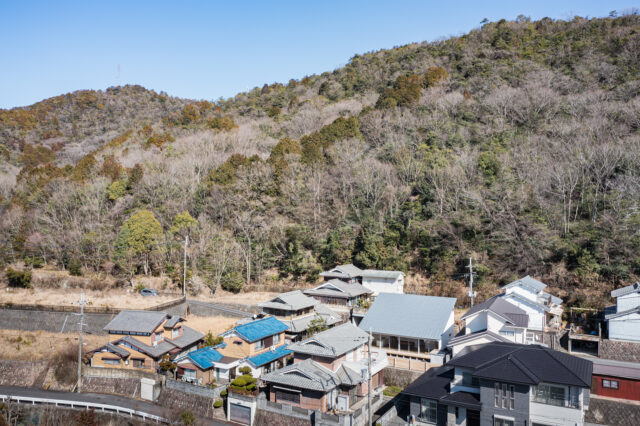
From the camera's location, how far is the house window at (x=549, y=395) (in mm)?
12359

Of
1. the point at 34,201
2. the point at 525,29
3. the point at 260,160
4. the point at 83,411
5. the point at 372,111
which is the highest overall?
the point at 525,29

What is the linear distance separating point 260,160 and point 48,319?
20.0 m

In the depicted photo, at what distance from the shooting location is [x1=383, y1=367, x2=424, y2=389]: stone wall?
59.0ft

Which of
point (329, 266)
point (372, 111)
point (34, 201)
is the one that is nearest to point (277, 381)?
point (329, 266)

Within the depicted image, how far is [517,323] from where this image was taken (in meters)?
18.7

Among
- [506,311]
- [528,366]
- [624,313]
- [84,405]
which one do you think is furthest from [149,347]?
[624,313]

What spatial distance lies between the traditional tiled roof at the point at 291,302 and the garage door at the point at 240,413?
22.1 feet

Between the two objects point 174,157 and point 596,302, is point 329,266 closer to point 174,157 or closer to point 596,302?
point 596,302

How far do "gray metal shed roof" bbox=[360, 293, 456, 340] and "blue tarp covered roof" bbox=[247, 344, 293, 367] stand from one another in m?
4.10

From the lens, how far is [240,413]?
16.0 metres

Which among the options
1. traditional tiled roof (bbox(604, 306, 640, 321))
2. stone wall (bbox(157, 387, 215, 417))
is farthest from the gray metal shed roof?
stone wall (bbox(157, 387, 215, 417))

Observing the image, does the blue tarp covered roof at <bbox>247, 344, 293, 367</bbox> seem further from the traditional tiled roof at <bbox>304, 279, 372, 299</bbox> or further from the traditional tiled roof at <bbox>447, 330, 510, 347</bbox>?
the traditional tiled roof at <bbox>447, 330, 510, 347</bbox>

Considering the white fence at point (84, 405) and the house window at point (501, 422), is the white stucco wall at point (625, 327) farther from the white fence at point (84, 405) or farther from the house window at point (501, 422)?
the white fence at point (84, 405)

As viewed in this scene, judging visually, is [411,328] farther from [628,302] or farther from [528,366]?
[628,302]
